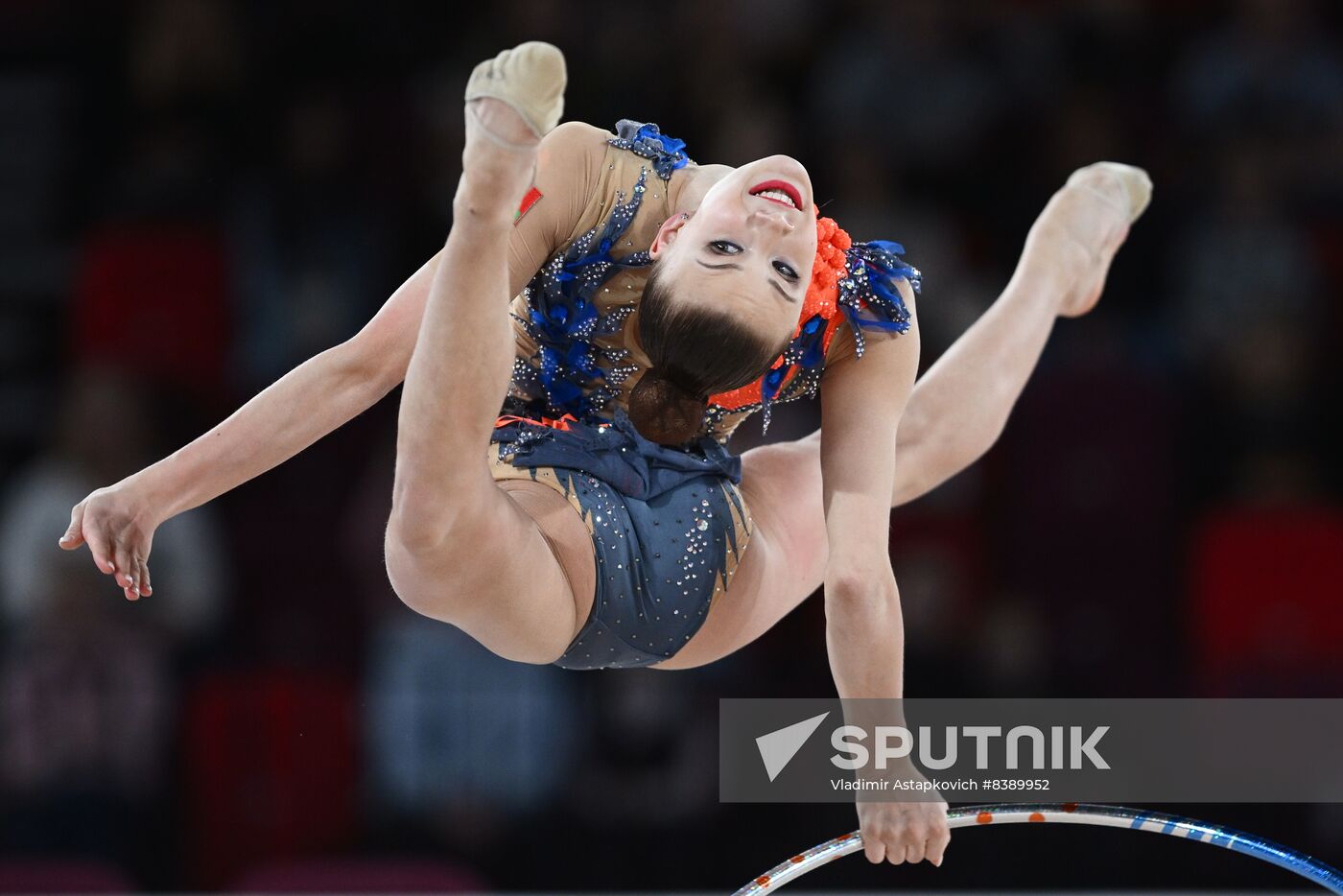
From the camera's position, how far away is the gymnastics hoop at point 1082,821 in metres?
2.23

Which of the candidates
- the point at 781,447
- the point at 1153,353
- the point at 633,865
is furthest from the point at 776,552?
the point at 1153,353

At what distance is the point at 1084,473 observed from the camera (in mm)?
4219

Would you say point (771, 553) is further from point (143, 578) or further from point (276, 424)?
point (143, 578)

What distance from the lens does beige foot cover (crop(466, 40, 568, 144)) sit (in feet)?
5.83

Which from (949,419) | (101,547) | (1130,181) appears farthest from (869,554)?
(1130,181)

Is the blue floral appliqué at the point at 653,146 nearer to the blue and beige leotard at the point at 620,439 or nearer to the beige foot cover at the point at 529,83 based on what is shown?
the blue and beige leotard at the point at 620,439

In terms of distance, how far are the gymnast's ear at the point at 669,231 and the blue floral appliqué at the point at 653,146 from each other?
11cm

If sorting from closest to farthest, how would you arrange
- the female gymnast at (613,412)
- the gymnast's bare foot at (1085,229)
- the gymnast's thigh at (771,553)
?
1. the female gymnast at (613,412)
2. the gymnast's thigh at (771,553)
3. the gymnast's bare foot at (1085,229)

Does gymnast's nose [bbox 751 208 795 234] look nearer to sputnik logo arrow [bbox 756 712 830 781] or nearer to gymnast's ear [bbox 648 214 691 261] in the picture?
gymnast's ear [bbox 648 214 691 261]

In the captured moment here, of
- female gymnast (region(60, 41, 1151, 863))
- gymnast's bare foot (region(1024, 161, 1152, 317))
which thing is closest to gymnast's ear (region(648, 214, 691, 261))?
female gymnast (region(60, 41, 1151, 863))

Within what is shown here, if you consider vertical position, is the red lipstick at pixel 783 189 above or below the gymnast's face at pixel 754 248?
above

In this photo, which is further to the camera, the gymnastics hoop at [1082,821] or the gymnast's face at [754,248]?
the gymnastics hoop at [1082,821]

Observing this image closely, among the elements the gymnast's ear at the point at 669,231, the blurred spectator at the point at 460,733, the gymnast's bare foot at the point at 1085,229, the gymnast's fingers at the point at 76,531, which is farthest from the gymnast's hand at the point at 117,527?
the blurred spectator at the point at 460,733

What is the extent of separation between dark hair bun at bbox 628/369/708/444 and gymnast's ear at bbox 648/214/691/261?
0.52 ft
